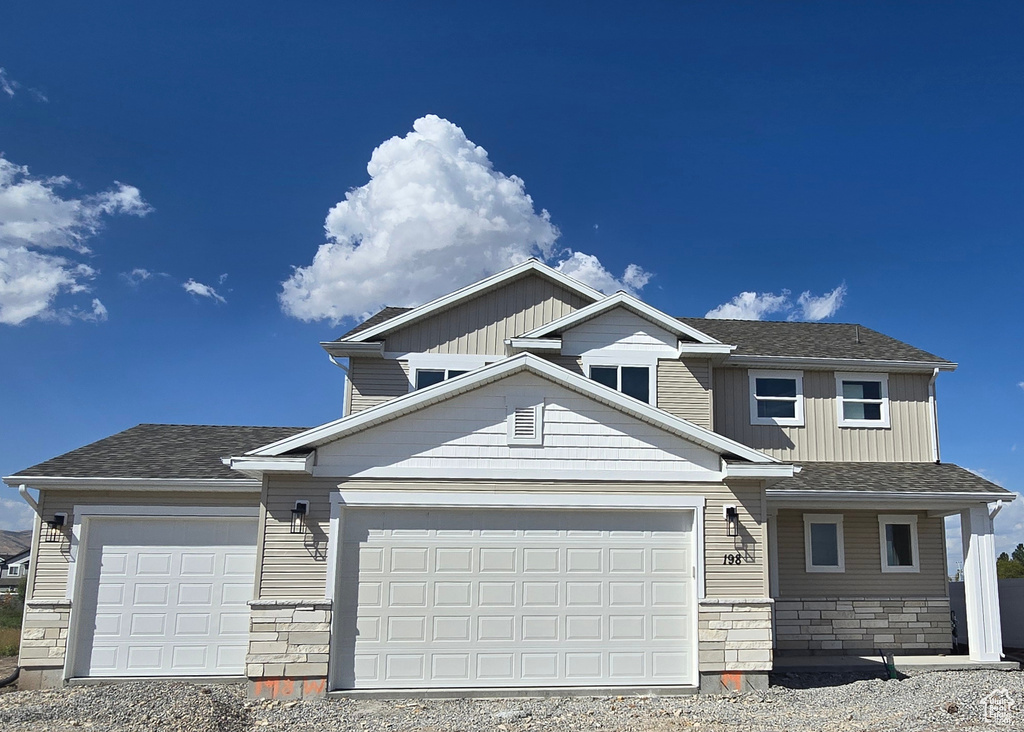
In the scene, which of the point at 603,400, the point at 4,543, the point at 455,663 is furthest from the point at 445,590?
the point at 4,543

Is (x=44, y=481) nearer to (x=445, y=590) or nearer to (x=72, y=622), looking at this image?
(x=72, y=622)

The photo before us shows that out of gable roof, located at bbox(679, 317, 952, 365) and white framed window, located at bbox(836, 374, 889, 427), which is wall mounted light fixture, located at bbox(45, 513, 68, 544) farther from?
white framed window, located at bbox(836, 374, 889, 427)

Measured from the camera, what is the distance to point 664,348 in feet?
50.5

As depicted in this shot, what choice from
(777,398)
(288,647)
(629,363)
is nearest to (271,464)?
(288,647)

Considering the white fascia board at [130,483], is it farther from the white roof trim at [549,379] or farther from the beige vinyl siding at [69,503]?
the white roof trim at [549,379]

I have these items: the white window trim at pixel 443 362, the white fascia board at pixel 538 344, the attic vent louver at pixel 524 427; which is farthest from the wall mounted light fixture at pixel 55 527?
the white fascia board at pixel 538 344

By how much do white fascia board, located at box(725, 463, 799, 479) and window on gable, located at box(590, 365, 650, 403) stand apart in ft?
13.9

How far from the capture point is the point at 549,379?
11117 millimetres

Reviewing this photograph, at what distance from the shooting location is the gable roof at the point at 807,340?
16.6 metres

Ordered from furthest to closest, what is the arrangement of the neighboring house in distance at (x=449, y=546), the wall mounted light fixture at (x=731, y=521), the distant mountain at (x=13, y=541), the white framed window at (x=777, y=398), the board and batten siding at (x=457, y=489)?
the distant mountain at (x=13, y=541) < the white framed window at (x=777, y=398) < the wall mounted light fixture at (x=731, y=521) < the neighboring house in distance at (x=449, y=546) < the board and batten siding at (x=457, y=489)

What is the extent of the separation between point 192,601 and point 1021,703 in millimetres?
11470

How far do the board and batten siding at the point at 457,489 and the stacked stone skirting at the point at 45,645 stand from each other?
12.5 feet

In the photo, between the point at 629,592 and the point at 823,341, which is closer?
the point at 629,592

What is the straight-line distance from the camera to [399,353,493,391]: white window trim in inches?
604
